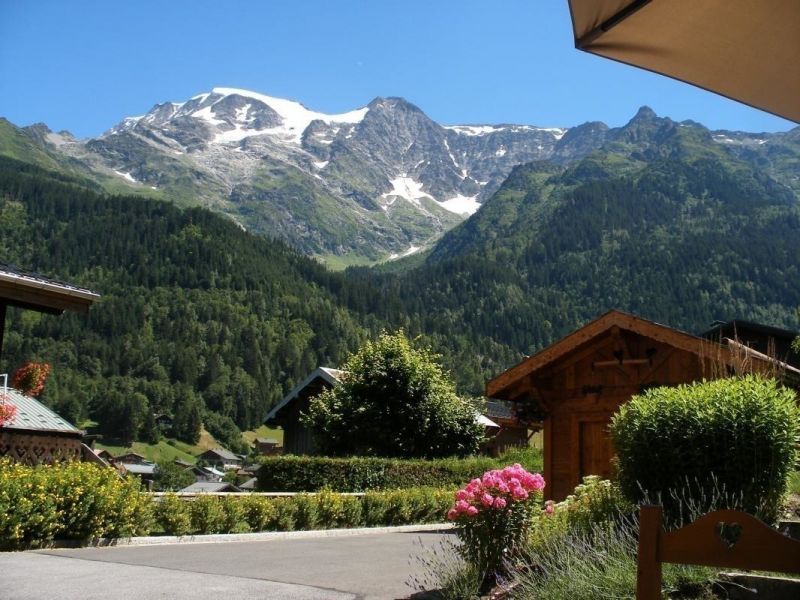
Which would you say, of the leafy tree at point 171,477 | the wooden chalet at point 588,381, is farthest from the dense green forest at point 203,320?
the wooden chalet at point 588,381

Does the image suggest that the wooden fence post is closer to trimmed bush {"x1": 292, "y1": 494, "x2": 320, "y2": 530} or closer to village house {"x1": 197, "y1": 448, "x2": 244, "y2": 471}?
trimmed bush {"x1": 292, "y1": 494, "x2": 320, "y2": 530}

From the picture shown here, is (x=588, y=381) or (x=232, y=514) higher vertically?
(x=588, y=381)

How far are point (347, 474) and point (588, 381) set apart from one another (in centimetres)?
798

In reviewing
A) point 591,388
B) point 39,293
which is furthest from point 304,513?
point 39,293

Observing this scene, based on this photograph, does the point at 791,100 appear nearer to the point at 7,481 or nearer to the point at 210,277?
the point at 7,481

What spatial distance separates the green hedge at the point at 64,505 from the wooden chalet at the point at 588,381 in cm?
878

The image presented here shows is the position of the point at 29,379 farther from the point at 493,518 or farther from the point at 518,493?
the point at 518,493

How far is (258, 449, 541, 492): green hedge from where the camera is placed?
76.1ft

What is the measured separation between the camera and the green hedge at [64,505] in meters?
12.8

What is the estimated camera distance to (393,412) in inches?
1118

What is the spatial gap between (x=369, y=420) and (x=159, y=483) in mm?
84460

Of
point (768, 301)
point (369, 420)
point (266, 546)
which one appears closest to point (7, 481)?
point (266, 546)

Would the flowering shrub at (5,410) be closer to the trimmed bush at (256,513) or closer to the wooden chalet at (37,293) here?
the wooden chalet at (37,293)

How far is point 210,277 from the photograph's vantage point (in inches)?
7200
